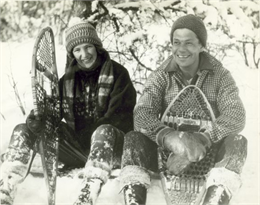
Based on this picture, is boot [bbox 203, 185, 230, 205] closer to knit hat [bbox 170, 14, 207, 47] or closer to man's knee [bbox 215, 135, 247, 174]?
man's knee [bbox 215, 135, 247, 174]

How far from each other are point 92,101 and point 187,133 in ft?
1.54

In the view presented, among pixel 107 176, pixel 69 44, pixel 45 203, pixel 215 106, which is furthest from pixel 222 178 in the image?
pixel 69 44

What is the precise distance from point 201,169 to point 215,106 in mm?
281

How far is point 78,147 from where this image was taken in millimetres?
1872

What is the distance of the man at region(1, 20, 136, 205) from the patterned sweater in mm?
92

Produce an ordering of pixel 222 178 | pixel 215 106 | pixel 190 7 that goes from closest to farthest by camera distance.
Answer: pixel 222 178 < pixel 215 106 < pixel 190 7

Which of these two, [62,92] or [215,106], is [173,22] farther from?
[62,92]

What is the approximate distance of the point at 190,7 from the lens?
1953mm

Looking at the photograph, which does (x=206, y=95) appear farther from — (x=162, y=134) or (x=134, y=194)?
(x=134, y=194)

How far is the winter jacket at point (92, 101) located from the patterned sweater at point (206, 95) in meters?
0.07

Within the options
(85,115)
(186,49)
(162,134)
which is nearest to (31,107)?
(85,115)

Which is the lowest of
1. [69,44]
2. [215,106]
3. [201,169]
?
[201,169]

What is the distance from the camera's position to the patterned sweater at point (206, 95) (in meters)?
1.78

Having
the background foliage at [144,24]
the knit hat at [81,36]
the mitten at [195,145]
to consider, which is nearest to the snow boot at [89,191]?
the mitten at [195,145]
